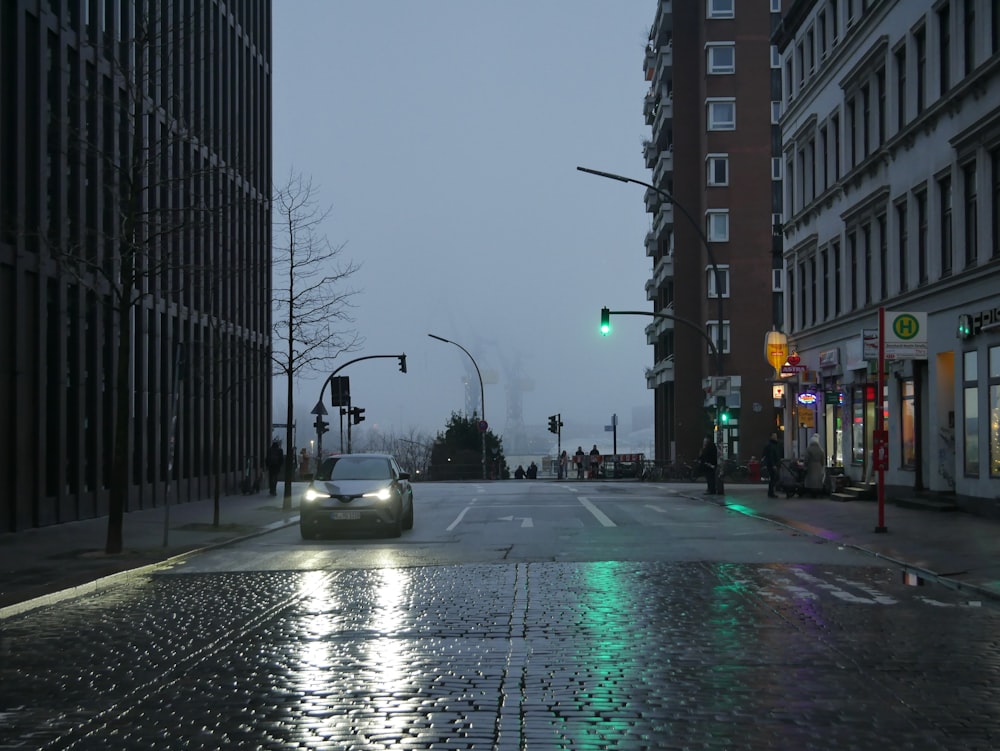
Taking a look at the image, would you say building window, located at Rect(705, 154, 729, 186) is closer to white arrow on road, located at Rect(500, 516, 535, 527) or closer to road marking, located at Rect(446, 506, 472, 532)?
road marking, located at Rect(446, 506, 472, 532)

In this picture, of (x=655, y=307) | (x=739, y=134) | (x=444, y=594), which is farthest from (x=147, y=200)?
(x=655, y=307)

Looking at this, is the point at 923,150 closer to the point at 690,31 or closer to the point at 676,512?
the point at 676,512

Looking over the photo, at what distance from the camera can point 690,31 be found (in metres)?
71.4

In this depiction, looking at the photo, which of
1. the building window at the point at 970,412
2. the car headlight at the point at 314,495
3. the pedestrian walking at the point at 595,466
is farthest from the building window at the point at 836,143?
the pedestrian walking at the point at 595,466

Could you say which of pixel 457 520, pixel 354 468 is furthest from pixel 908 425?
pixel 354 468

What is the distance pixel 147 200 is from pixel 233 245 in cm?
803

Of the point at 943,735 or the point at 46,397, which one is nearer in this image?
the point at 943,735

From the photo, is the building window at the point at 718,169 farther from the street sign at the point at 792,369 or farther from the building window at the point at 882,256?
the building window at the point at 882,256

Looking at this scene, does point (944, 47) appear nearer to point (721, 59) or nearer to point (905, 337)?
point (905, 337)

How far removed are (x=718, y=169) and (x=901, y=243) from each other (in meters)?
38.0

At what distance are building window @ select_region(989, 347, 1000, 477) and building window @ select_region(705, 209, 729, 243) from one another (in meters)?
43.8

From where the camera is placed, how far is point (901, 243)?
30.1 metres

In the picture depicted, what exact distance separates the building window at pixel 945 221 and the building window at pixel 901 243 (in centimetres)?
253

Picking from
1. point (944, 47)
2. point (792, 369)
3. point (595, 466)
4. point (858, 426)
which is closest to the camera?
point (944, 47)
